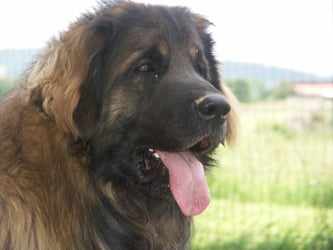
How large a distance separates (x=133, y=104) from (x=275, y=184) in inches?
137

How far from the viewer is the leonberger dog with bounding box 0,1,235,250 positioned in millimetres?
2881

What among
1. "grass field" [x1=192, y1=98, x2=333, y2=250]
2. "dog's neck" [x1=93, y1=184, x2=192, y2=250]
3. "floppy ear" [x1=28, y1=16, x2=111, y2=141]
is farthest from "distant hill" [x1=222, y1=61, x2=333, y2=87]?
"floppy ear" [x1=28, y1=16, x2=111, y2=141]

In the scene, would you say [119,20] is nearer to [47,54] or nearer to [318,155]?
[47,54]

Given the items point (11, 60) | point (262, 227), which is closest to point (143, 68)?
point (262, 227)

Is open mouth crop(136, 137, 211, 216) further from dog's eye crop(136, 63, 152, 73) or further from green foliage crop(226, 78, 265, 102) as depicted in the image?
green foliage crop(226, 78, 265, 102)

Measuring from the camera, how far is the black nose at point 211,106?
2875 millimetres

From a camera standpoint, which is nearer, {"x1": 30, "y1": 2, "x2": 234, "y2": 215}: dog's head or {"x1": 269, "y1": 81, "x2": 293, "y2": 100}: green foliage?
{"x1": 30, "y1": 2, "x2": 234, "y2": 215}: dog's head

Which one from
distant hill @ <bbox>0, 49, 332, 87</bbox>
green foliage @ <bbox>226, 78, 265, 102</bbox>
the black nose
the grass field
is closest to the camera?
the black nose

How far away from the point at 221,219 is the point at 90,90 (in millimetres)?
3075

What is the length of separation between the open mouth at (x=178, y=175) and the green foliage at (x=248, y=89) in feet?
11.3

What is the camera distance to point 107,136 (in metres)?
3.04

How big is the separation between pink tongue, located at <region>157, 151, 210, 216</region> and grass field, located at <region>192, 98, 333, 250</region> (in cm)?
194

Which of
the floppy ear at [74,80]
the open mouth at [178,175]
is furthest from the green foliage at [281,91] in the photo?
the floppy ear at [74,80]

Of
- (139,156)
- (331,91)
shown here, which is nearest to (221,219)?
(331,91)
